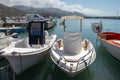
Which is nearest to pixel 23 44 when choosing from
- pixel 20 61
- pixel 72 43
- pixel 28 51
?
pixel 28 51

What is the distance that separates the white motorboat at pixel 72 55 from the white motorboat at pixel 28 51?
1.05m

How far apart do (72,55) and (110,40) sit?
25.6 ft

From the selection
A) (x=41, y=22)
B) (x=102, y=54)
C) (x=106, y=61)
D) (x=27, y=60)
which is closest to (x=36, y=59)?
(x=27, y=60)

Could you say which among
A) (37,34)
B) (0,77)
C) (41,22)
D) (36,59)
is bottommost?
(0,77)

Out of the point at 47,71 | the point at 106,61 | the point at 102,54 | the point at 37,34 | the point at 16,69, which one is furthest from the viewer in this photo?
the point at 102,54

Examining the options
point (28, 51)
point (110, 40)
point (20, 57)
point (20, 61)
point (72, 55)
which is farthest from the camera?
point (110, 40)

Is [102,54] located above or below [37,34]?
below

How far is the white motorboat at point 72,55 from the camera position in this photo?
9430mm

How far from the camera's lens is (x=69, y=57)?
36.1 feet

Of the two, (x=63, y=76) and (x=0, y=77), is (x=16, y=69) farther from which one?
(x=63, y=76)

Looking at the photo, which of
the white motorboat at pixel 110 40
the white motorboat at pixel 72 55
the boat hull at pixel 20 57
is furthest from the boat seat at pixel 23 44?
the white motorboat at pixel 110 40

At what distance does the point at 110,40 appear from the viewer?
18.0 m

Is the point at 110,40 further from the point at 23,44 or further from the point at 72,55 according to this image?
the point at 23,44

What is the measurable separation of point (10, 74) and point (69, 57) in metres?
3.59
